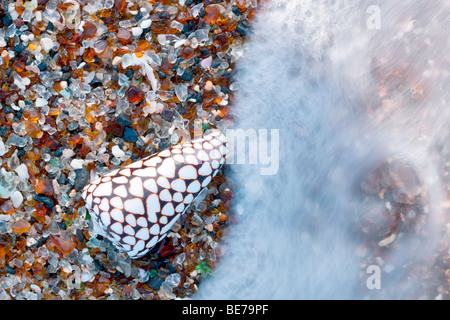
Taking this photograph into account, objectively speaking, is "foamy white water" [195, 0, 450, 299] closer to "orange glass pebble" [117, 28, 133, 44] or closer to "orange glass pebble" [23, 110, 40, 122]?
"orange glass pebble" [117, 28, 133, 44]

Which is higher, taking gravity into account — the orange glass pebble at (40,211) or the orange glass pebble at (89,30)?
the orange glass pebble at (89,30)

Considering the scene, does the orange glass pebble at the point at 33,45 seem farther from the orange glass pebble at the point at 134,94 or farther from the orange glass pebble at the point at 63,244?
the orange glass pebble at the point at 63,244

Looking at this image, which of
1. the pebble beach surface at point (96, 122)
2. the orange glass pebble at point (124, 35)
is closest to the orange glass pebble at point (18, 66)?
the pebble beach surface at point (96, 122)

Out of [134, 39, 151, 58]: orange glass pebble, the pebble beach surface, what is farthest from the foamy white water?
[134, 39, 151, 58]: orange glass pebble

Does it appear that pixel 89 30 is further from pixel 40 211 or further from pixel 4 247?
pixel 4 247

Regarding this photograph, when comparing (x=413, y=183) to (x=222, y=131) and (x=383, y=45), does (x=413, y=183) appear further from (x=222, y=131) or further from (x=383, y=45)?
(x=222, y=131)

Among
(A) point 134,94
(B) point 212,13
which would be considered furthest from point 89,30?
(B) point 212,13
